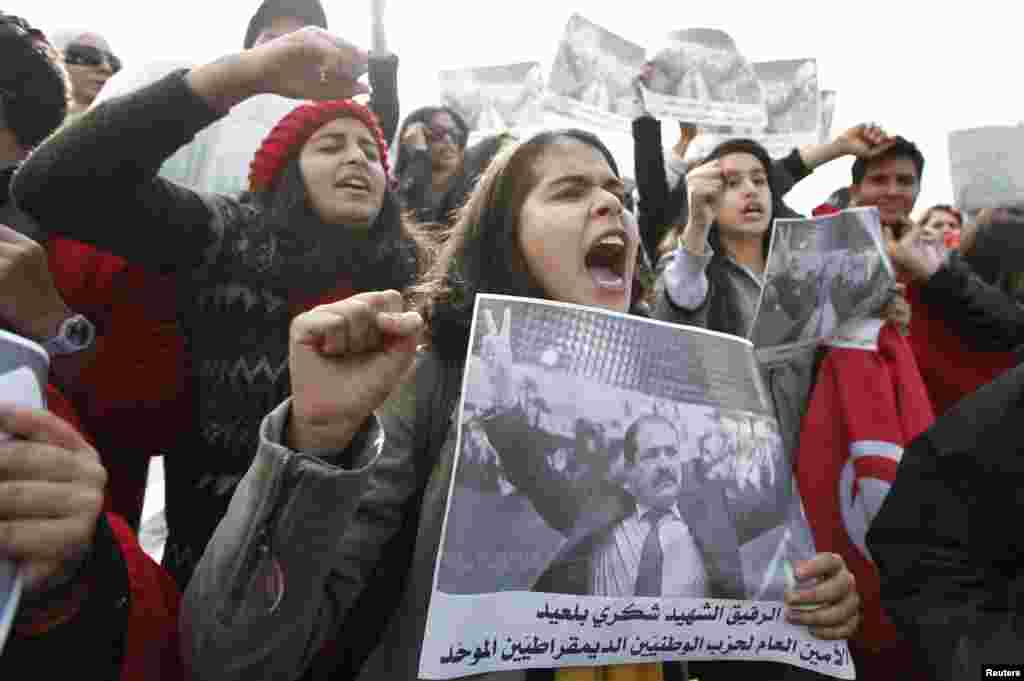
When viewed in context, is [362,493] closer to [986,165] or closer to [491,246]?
[491,246]

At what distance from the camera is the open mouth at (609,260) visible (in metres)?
1.33

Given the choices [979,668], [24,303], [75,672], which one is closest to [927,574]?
[979,668]

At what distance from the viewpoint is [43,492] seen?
0.56m

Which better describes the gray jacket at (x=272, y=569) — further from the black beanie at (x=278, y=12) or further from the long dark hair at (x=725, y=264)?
the black beanie at (x=278, y=12)

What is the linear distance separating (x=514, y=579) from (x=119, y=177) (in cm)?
112

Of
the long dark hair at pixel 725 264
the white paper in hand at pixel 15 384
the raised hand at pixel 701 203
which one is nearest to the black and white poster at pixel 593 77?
the long dark hair at pixel 725 264

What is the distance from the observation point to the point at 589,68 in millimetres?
2824

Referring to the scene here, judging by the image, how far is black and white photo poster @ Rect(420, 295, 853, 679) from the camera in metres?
0.85

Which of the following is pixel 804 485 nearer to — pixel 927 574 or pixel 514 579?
pixel 927 574

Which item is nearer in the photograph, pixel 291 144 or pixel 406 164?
pixel 291 144

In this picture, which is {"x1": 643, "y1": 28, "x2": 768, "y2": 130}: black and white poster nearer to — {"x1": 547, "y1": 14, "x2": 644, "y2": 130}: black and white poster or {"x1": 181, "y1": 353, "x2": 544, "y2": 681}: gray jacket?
{"x1": 547, "y1": 14, "x2": 644, "y2": 130}: black and white poster

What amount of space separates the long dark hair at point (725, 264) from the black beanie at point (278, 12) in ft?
5.10

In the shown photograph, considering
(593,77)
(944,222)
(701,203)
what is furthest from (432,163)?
(944,222)

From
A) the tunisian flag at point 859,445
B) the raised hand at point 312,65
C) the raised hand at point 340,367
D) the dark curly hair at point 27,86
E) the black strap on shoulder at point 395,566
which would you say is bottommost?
the tunisian flag at point 859,445
